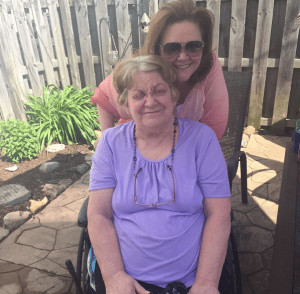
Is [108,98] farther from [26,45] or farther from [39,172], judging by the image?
[26,45]

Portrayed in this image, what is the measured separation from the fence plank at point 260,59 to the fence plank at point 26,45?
3477mm

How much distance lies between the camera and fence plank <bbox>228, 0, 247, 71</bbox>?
425 cm

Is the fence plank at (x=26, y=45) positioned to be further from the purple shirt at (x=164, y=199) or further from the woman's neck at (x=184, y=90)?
the purple shirt at (x=164, y=199)

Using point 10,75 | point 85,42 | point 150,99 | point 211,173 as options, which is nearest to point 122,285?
point 211,173

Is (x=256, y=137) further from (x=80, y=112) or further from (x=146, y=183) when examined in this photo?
(x=146, y=183)

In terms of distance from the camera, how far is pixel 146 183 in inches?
57.7

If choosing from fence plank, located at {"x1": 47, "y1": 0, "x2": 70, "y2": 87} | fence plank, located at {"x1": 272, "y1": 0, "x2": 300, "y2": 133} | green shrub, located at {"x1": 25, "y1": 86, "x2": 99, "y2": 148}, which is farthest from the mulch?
fence plank, located at {"x1": 272, "y1": 0, "x2": 300, "y2": 133}

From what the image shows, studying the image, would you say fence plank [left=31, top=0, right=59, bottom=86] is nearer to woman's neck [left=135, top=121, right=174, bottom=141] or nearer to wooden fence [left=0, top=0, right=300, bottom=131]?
wooden fence [left=0, top=0, right=300, bottom=131]

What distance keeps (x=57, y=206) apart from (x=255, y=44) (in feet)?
11.6

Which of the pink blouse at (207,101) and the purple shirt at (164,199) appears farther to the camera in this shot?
the pink blouse at (207,101)

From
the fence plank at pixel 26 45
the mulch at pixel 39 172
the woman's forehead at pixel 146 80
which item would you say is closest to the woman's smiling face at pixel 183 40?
the woman's forehead at pixel 146 80

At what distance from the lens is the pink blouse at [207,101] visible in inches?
71.2

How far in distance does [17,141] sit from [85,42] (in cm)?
215

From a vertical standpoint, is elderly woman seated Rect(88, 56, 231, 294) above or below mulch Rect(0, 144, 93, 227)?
above
